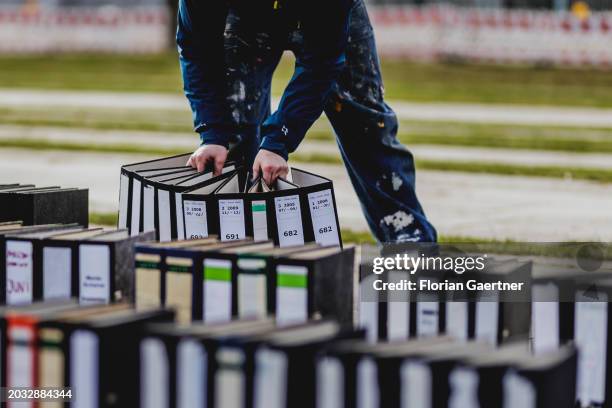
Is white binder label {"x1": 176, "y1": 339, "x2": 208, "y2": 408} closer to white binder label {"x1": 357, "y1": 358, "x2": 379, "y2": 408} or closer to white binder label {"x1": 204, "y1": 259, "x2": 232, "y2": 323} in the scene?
white binder label {"x1": 357, "y1": 358, "x2": 379, "y2": 408}

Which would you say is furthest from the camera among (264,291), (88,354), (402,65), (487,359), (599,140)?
(402,65)

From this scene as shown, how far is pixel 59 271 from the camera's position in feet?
13.3

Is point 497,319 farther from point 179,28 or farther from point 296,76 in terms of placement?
point 179,28

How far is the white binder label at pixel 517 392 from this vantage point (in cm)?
288

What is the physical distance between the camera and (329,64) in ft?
17.3

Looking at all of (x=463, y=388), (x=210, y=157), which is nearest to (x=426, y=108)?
(x=210, y=157)

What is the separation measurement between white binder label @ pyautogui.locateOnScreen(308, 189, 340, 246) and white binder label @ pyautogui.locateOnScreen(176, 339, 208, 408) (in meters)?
1.76

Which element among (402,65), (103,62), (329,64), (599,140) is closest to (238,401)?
(329,64)

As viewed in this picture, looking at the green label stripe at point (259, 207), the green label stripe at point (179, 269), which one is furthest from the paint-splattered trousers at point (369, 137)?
the green label stripe at point (179, 269)

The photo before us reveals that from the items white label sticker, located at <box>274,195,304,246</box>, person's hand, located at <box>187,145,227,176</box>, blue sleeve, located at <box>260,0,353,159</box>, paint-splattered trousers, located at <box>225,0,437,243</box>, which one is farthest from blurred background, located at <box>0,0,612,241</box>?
white label sticker, located at <box>274,195,304,246</box>

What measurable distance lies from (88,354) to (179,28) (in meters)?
2.38

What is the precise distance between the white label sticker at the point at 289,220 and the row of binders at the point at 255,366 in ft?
4.71

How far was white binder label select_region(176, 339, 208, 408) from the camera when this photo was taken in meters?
3.17

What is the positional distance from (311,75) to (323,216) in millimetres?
639
